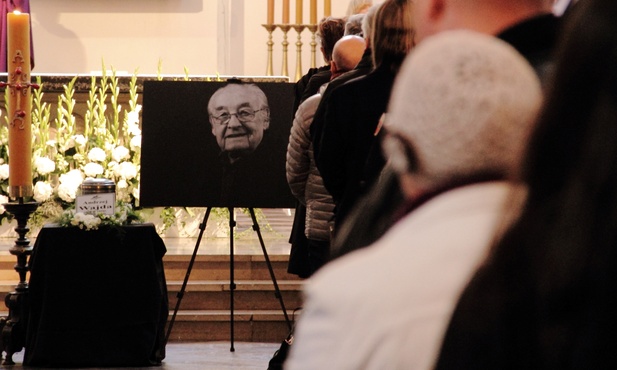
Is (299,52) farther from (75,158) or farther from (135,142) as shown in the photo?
(75,158)

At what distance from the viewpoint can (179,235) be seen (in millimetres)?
7543

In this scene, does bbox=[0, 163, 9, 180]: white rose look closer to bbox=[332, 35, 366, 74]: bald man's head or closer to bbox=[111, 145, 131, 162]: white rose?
bbox=[111, 145, 131, 162]: white rose

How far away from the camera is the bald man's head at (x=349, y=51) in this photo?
4.18 meters

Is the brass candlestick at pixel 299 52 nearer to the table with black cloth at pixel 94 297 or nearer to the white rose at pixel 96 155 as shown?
the white rose at pixel 96 155

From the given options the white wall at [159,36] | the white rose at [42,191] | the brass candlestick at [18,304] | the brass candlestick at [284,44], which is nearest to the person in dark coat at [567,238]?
the brass candlestick at [18,304]

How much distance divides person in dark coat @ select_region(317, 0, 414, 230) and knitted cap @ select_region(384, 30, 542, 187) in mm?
2210

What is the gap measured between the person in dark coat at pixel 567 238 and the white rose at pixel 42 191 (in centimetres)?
619

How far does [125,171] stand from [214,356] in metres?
1.56

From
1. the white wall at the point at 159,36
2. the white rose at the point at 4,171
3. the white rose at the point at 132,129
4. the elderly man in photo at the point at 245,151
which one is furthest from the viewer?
the white wall at the point at 159,36

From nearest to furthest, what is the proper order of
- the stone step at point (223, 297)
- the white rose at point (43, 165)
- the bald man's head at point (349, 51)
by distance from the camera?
the bald man's head at point (349, 51)
the stone step at point (223, 297)
the white rose at point (43, 165)

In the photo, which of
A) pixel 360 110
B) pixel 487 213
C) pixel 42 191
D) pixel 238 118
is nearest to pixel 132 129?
pixel 42 191

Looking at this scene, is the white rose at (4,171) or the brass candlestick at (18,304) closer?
the brass candlestick at (18,304)

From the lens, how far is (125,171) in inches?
268

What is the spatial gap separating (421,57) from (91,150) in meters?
6.33
